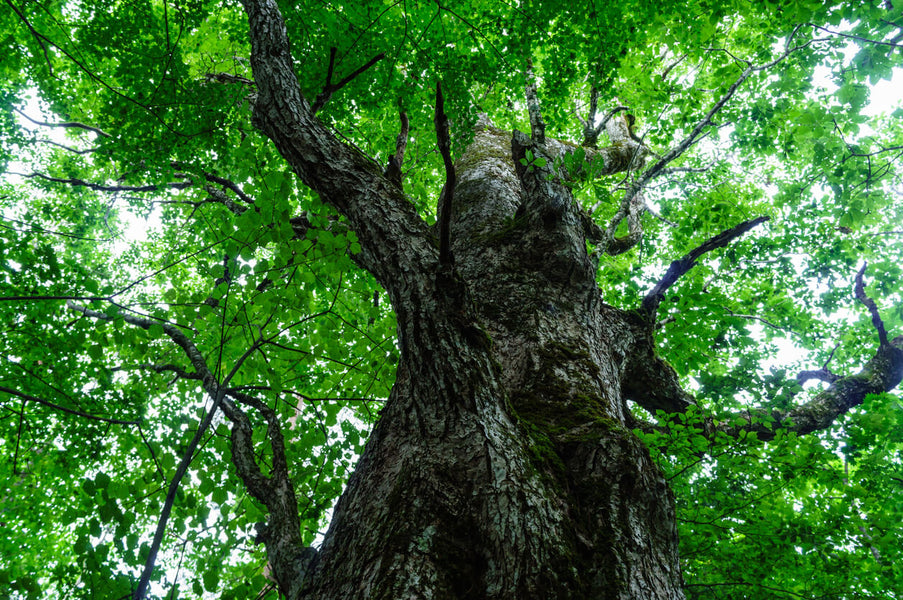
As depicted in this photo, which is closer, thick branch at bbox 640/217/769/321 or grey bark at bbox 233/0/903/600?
grey bark at bbox 233/0/903/600

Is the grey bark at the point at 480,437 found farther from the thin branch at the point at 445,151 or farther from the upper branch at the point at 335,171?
the thin branch at the point at 445,151

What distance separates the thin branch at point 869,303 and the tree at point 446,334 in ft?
0.16

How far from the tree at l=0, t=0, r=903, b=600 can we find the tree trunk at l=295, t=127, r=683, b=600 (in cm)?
1

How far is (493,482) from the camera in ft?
5.31

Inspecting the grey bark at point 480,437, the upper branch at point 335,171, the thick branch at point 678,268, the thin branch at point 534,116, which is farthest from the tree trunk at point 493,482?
the thin branch at point 534,116

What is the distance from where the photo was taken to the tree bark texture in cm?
149

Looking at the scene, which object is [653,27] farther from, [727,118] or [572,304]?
[572,304]

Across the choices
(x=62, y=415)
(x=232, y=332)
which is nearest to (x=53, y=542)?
(x=62, y=415)

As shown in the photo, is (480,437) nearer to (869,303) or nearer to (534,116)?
(534,116)

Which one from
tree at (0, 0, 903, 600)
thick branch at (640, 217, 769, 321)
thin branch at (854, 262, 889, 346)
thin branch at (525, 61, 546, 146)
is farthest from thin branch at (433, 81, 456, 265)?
thin branch at (854, 262, 889, 346)

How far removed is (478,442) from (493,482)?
6.4 inches

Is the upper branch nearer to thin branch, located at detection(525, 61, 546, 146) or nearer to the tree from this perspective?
the tree

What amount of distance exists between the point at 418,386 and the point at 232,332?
4.54ft


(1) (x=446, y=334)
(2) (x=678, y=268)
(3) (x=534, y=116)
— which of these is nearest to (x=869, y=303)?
(2) (x=678, y=268)
